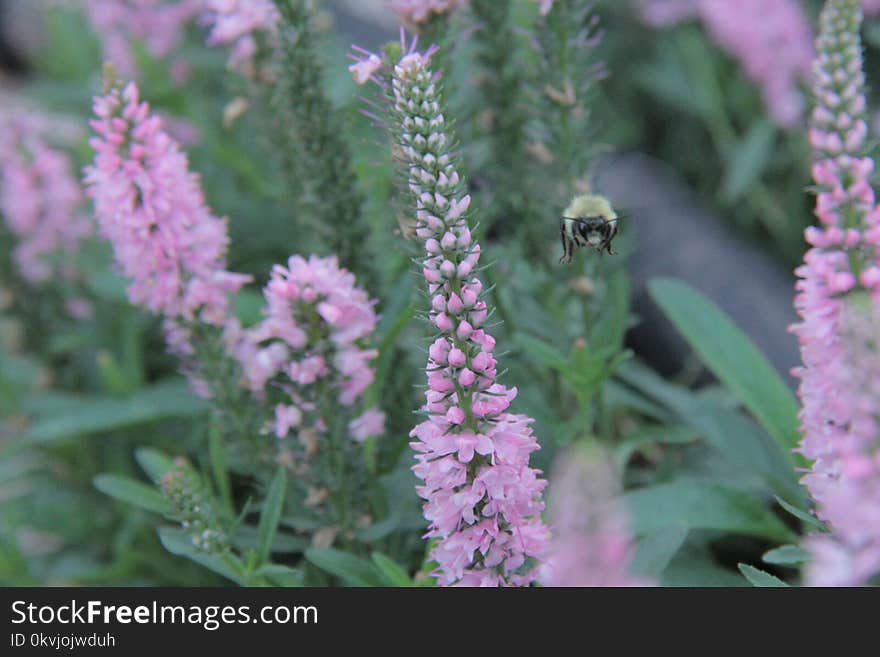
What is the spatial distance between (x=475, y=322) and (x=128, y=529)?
2.43 meters

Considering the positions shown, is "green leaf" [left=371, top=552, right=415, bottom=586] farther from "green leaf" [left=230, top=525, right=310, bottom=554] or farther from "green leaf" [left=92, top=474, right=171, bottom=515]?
"green leaf" [left=92, top=474, right=171, bottom=515]

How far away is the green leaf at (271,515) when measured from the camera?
8.97 feet

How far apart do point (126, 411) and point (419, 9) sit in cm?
202

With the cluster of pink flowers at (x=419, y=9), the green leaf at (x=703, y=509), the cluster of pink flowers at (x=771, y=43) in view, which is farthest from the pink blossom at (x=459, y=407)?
the cluster of pink flowers at (x=771, y=43)

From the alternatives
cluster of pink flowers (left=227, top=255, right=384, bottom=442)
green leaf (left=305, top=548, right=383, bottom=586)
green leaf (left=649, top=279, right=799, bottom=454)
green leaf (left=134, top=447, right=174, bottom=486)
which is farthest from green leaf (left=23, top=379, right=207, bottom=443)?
green leaf (left=649, top=279, right=799, bottom=454)

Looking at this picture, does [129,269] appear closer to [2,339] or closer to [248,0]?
[248,0]

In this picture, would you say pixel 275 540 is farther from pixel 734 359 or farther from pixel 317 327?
pixel 734 359

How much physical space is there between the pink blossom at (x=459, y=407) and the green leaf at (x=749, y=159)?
10.6 ft

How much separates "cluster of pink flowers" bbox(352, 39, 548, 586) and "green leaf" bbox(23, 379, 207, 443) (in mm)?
1953

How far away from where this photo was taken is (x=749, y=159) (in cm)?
511

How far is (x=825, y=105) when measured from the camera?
2.24m

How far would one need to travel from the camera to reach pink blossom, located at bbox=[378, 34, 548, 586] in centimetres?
205

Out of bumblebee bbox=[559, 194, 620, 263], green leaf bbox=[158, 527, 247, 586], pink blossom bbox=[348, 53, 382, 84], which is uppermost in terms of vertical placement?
pink blossom bbox=[348, 53, 382, 84]
